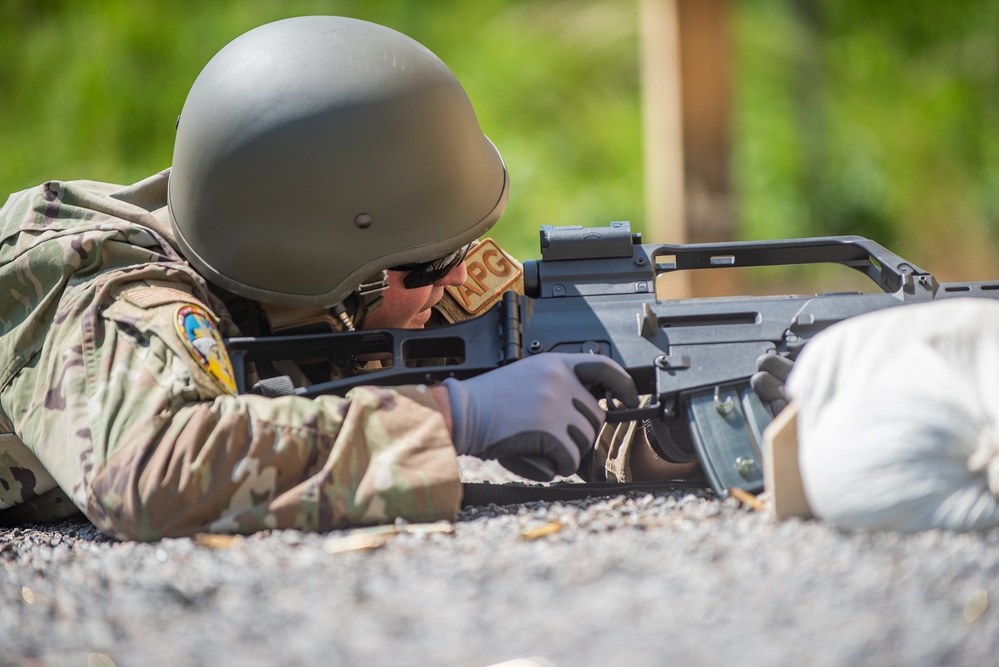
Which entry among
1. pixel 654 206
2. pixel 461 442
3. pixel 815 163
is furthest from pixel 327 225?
pixel 815 163


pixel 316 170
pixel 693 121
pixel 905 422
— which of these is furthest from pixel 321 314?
pixel 693 121

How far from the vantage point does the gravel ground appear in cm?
143

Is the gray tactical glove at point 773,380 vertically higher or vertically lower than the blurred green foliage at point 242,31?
lower

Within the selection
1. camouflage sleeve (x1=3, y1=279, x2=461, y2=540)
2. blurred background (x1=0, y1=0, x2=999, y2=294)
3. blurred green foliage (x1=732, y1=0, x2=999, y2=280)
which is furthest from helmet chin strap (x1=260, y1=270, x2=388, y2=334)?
blurred green foliage (x1=732, y1=0, x2=999, y2=280)

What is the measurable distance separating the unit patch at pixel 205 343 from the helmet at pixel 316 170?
0.73ft

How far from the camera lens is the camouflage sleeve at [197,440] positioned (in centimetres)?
209

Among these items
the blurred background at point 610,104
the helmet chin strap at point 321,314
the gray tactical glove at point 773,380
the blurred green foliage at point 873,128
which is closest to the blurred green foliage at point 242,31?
the blurred background at point 610,104

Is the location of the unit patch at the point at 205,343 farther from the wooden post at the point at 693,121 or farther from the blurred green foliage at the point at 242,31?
the blurred green foliage at the point at 242,31

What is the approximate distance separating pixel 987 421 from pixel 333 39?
5.76 feet

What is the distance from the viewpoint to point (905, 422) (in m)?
1.71

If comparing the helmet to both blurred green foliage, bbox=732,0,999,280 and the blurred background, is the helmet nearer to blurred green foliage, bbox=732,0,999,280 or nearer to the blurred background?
the blurred background

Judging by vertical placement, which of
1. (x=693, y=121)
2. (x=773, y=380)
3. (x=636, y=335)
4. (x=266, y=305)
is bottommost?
(x=773, y=380)

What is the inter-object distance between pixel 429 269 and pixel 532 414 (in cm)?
62

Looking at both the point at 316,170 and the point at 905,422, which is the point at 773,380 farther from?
the point at 316,170
